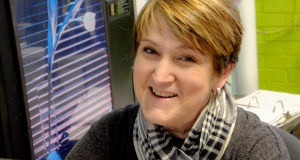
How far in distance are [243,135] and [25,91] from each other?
36.8 inches

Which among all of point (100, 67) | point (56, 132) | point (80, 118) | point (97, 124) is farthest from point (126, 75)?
point (97, 124)

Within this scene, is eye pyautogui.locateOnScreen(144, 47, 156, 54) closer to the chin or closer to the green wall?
the chin

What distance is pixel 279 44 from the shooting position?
355 cm

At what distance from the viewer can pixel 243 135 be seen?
52.4 inches

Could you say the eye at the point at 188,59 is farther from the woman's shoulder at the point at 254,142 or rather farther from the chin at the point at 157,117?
the woman's shoulder at the point at 254,142

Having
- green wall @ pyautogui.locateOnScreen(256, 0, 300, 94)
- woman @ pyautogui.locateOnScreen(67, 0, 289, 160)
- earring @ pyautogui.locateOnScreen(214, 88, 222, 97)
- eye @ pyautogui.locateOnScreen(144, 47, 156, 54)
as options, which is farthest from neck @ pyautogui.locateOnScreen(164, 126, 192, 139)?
green wall @ pyautogui.locateOnScreen(256, 0, 300, 94)

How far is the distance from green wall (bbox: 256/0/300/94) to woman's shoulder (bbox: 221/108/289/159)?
2231 mm

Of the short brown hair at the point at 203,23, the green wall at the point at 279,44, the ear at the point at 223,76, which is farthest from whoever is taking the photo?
the green wall at the point at 279,44

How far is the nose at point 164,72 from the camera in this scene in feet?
3.98

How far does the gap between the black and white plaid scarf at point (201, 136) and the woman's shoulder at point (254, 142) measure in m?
0.02

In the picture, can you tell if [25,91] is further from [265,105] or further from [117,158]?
[265,105]

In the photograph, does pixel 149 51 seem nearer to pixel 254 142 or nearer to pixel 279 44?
pixel 254 142

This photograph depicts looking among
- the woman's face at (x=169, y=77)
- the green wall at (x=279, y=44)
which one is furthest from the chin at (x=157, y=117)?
the green wall at (x=279, y=44)

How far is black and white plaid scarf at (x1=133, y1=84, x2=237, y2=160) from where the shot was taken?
1.32 metres
